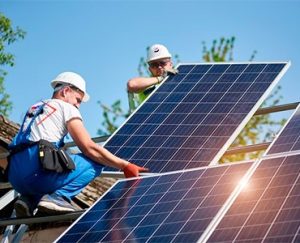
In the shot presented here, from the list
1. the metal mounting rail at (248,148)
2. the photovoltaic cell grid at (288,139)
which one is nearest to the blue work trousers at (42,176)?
the photovoltaic cell grid at (288,139)

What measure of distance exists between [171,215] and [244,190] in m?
0.65

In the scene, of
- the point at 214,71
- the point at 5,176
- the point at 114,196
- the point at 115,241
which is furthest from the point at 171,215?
the point at 214,71

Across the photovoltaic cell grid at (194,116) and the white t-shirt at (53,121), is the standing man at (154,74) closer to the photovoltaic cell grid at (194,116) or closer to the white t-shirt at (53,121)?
the photovoltaic cell grid at (194,116)

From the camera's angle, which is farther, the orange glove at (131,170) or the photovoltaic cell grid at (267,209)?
the orange glove at (131,170)

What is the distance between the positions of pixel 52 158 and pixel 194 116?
219cm

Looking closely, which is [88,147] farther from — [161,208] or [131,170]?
[161,208]

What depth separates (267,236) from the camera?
5.89m

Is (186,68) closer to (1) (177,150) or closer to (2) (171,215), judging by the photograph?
(1) (177,150)

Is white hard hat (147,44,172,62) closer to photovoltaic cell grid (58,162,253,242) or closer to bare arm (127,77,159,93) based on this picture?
bare arm (127,77,159,93)

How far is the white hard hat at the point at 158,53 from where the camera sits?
36.1ft

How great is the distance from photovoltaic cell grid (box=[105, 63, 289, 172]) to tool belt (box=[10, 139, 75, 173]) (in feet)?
3.08

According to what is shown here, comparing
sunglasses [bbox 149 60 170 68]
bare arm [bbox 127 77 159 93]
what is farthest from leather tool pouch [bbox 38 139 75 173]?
sunglasses [bbox 149 60 170 68]

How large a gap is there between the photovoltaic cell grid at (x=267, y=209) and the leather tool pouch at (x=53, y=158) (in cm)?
188

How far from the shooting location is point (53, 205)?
8.02 metres
